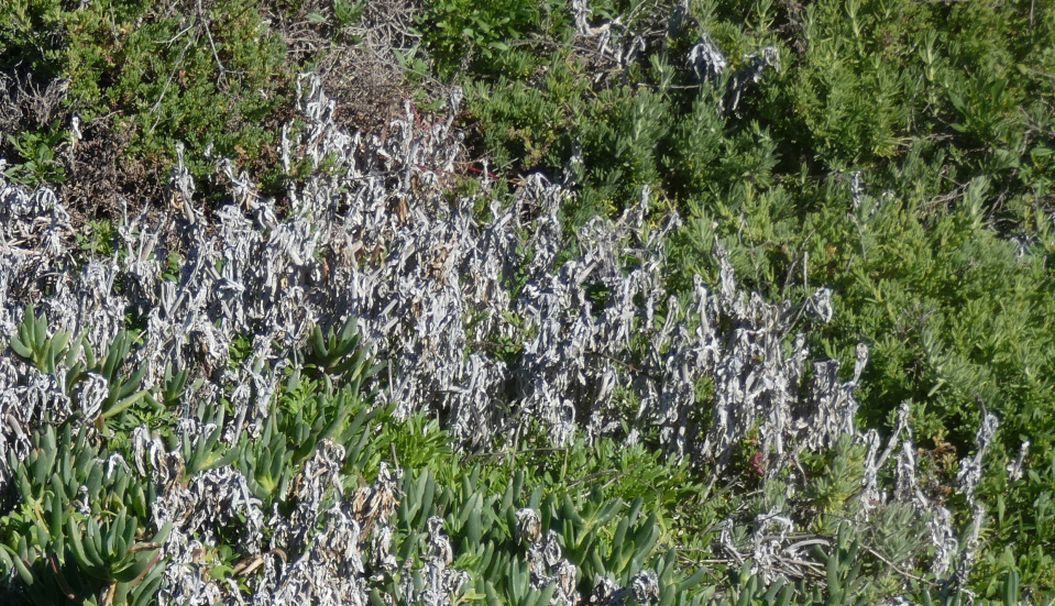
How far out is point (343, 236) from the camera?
4754 millimetres

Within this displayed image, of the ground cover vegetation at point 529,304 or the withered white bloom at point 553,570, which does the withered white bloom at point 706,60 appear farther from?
the withered white bloom at point 553,570

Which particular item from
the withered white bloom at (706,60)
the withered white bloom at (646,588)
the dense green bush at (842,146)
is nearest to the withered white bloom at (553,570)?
the withered white bloom at (646,588)

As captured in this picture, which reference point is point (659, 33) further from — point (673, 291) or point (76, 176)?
point (76, 176)

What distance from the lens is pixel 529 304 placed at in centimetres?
453

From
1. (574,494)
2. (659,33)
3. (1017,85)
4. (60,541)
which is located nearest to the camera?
(60,541)

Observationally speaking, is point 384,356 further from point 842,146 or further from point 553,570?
point 842,146

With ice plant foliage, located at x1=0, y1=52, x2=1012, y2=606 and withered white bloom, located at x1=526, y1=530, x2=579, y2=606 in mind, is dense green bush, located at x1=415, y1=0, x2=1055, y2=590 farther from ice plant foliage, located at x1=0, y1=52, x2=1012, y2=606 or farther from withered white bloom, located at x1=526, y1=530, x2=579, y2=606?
withered white bloom, located at x1=526, y1=530, x2=579, y2=606

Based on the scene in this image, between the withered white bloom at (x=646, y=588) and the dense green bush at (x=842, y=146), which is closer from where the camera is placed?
the withered white bloom at (x=646, y=588)

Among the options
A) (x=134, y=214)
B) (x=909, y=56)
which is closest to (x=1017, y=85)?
(x=909, y=56)

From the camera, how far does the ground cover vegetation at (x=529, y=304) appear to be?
3520mm

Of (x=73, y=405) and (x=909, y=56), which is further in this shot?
(x=909, y=56)

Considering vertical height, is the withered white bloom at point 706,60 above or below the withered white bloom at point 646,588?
above

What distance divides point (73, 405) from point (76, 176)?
230cm

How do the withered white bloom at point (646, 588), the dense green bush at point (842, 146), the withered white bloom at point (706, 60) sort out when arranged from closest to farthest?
1. the withered white bloom at point (646, 588)
2. the dense green bush at point (842, 146)
3. the withered white bloom at point (706, 60)
